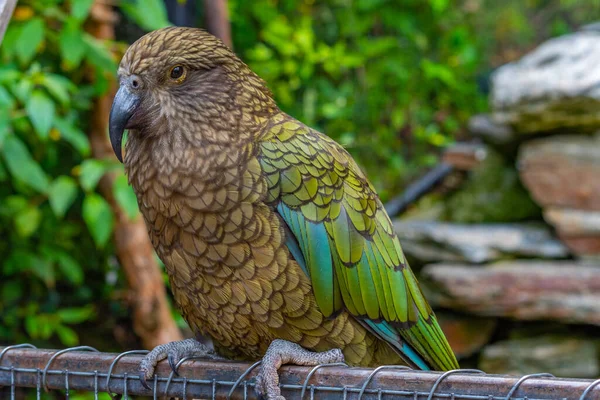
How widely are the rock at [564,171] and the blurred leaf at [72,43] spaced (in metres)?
2.50

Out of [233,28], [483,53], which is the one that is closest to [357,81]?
[233,28]

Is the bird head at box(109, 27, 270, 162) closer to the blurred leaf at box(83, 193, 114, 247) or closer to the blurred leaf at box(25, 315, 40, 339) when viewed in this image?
the blurred leaf at box(83, 193, 114, 247)

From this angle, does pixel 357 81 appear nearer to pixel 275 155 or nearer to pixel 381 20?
pixel 381 20

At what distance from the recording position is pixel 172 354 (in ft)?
5.63

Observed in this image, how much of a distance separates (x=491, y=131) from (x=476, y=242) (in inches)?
30.4

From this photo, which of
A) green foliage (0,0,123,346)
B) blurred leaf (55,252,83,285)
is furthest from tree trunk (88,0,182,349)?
blurred leaf (55,252,83,285)

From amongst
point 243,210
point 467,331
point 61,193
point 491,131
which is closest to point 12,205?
point 61,193

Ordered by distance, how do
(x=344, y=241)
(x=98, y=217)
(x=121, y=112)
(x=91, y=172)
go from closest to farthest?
(x=121, y=112) < (x=344, y=241) < (x=91, y=172) < (x=98, y=217)

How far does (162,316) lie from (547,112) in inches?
91.4

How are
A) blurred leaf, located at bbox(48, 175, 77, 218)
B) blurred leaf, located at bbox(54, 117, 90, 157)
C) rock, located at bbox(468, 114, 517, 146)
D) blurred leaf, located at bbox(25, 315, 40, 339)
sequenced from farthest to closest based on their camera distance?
rock, located at bbox(468, 114, 517, 146), blurred leaf, located at bbox(25, 315, 40, 339), blurred leaf, located at bbox(48, 175, 77, 218), blurred leaf, located at bbox(54, 117, 90, 157)

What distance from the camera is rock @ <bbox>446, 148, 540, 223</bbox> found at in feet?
14.5

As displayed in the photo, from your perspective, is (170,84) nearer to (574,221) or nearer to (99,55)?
(99,55)

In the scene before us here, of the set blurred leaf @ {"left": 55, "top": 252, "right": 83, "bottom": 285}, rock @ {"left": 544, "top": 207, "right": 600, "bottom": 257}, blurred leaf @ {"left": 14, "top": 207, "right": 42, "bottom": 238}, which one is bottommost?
rock @ {"left": 544, "top": 207, "right": 600, "bottom": 257}

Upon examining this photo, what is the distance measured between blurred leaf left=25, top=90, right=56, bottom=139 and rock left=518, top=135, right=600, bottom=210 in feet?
8.64
